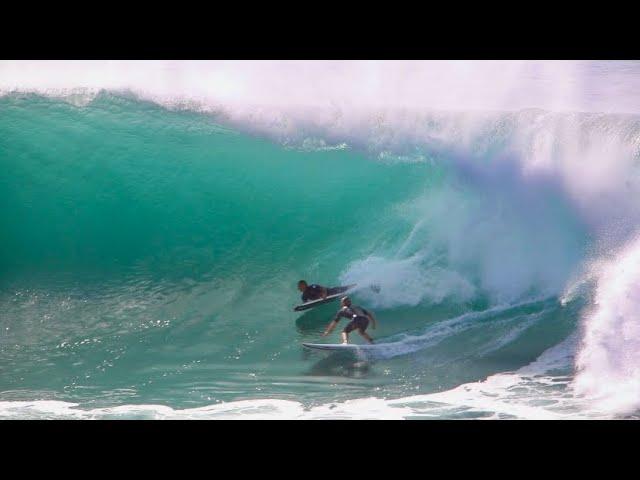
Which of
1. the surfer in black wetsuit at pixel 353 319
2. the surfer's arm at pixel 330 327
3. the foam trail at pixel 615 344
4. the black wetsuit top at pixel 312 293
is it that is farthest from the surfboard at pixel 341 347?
the foam trail at pixel 615 344

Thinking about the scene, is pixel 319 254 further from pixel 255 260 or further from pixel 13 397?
pixel 13 397

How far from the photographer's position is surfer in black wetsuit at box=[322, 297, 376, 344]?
670cm

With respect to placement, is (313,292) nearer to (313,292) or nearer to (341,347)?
(313,292)

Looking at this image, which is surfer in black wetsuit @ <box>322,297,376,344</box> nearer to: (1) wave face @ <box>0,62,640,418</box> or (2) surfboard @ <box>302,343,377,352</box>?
(2) surfboard @ <box>302,343,377,352</box>

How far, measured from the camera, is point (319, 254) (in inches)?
302

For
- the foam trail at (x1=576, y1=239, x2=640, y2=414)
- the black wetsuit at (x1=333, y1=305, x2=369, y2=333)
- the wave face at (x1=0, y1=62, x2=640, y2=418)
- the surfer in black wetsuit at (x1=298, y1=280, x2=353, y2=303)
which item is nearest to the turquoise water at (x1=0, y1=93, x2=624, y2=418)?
the wave face at (x1=0, y1=62, x2=640, y2=418)

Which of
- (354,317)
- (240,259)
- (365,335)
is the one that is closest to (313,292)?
(354,317)

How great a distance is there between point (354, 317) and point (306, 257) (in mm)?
1184

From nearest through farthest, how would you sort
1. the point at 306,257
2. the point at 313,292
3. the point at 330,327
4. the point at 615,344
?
1. the point at 615,344
2. the point at 330,327
3. the point at 313,292
4. the point at 306,257

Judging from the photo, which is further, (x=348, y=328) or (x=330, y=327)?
(x=330, y=327)

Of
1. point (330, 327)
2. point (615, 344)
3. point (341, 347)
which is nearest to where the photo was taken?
point (615, 344)

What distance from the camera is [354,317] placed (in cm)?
673

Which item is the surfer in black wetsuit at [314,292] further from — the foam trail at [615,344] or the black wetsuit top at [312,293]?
the foam trail at [615,344]

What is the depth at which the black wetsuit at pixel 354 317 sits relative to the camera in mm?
6699
